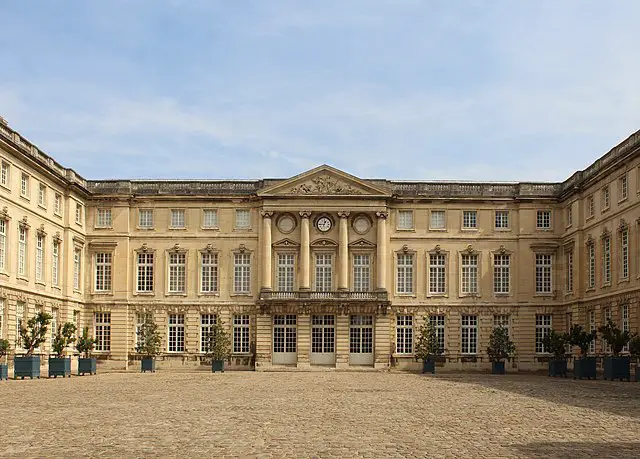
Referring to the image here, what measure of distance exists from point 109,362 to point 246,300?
28.8ft

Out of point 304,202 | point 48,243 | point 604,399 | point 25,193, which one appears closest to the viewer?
point 604,399

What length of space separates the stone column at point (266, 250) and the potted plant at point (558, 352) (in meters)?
16.2

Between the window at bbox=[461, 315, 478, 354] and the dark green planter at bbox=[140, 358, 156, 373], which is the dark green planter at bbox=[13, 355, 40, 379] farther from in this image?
the window at bbox=[461, 315, 478, 354]

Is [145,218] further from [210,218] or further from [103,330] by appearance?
[103,330]

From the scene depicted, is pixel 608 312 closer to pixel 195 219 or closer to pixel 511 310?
pixel 511 310

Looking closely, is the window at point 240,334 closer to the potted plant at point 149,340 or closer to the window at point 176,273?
the window at point 176,273

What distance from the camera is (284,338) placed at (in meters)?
57.6

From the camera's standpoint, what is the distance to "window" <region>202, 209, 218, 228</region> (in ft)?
192

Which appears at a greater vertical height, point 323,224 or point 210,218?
point 210,218

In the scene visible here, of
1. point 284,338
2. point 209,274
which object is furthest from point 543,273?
point 209,274

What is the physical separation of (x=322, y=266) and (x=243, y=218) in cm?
556

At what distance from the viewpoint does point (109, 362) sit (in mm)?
57281

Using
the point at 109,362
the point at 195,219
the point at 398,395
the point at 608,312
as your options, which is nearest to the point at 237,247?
the point at 195,219

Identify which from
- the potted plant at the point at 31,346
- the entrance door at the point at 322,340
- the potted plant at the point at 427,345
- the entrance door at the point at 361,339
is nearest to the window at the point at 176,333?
the entrance door at the point at 322,340
